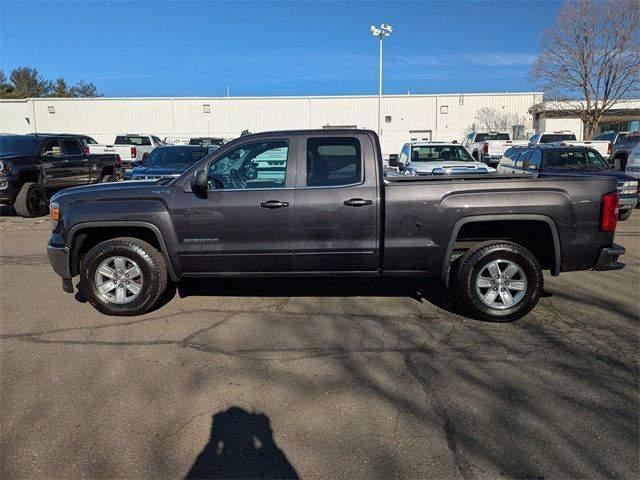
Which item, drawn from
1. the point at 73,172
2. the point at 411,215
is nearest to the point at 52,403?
the point at 411,215

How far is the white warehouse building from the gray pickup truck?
3418 centimetres

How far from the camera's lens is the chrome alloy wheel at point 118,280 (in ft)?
16.6

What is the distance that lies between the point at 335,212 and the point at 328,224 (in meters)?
0.13

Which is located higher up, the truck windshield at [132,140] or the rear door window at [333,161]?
the truck windshield at [132,140]

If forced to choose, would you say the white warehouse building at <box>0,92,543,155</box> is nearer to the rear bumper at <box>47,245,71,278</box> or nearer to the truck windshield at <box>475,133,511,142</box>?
the truck windshield at <box>475,133,511,142</box>

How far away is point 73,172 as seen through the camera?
43.5 ft

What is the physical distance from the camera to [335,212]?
15.8 feet

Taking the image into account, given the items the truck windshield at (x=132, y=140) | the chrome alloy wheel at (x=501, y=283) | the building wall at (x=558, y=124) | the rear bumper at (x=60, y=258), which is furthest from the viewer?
the building wall at (x=558, y=124)

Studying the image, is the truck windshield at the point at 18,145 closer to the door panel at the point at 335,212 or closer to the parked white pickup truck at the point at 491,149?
the door panel at the point at 335,212

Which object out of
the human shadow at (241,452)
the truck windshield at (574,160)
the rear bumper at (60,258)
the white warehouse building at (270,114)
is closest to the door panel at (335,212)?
the human shadow at (241,452)

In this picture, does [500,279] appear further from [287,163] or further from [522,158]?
[522,158]

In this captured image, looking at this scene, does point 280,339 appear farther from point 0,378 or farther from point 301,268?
point 0,378

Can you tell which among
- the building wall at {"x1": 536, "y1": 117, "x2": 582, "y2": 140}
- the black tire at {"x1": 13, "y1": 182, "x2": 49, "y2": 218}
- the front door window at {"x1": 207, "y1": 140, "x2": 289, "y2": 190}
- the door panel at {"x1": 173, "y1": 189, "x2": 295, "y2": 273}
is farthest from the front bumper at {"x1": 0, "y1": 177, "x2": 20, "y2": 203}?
the building wall at {"x1": 536, "y1": 117, "x2": 582, "y2": 140}

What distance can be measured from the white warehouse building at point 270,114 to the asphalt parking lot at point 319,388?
113ft
